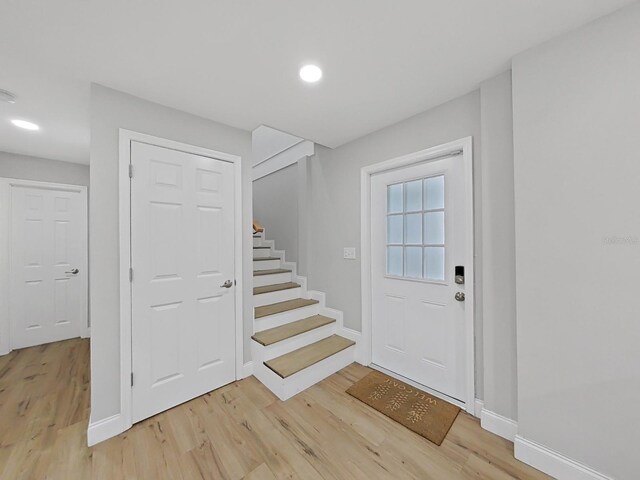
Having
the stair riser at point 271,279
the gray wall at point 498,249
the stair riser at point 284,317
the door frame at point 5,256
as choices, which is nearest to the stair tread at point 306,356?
the stair riser at point 284,317

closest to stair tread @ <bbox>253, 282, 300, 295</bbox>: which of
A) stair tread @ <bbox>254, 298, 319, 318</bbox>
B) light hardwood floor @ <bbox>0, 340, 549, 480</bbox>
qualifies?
stair tread @ <bbox>254, 298, 319, 318</bbox>

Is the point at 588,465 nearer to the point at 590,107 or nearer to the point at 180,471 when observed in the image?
the point at 590,107

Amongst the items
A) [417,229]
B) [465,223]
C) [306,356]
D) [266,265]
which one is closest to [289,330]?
[306,356]

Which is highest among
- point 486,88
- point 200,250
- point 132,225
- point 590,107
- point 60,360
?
point 486,88

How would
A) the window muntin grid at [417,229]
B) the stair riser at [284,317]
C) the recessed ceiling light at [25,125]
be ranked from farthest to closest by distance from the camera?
the stair riser at [284,317]
the recessed ceiling light at [25,125]
the window muntin grid at [417,229]

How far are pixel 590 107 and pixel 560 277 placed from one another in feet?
3.00

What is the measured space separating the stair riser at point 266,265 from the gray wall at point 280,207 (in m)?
0.20

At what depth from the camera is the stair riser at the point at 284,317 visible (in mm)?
2617

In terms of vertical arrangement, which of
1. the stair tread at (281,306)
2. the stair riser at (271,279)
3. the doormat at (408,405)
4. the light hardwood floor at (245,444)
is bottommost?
the light hardwood floor at (245,444)

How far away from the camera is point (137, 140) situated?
1874 millimetres

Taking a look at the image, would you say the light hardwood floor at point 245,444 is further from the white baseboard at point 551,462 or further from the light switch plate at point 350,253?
the light switch plate at point 350,253

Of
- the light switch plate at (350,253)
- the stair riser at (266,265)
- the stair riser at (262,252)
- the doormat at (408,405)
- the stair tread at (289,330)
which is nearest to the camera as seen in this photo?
the doormat at (408,405)

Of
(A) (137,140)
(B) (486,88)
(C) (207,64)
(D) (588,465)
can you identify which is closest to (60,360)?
(A) (137,140)

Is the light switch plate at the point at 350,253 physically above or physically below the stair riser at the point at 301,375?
above
